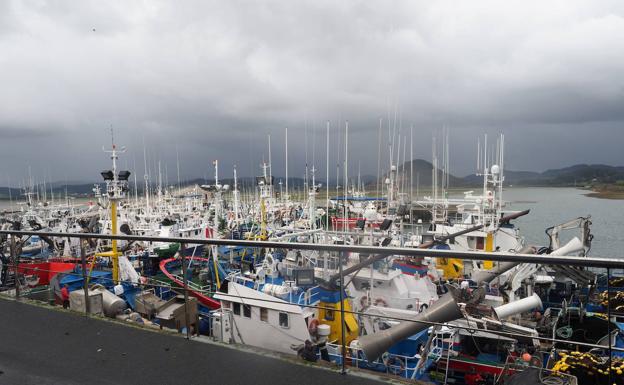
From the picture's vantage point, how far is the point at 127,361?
12.3 feet

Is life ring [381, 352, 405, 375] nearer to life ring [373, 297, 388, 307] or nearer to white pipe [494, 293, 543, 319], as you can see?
life ring [373, 297, 388, 307]

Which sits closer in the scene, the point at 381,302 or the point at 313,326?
the point at 313,326

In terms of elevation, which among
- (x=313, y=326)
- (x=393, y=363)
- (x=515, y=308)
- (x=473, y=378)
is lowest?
(x=473, y=378)

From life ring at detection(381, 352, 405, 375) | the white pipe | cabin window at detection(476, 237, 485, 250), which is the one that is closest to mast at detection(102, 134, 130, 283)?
life ring at detection(381, 352, 405, 375)

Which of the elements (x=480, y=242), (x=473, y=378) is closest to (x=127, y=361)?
(x=473, y=378)

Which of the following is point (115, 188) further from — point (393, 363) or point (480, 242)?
point (480, 242)

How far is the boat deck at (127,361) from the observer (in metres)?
3.37

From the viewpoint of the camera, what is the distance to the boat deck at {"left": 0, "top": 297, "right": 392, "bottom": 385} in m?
3.37

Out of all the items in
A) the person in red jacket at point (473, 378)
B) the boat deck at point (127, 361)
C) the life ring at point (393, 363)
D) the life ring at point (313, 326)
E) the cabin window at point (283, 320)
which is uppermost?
the boat deck at point (127, 361)

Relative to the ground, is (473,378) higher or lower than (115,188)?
lower

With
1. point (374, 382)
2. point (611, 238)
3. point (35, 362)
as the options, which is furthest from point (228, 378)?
point (611, 238)

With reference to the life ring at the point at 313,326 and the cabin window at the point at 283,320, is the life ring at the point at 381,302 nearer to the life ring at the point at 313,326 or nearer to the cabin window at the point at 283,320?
the life ring at the point at 313,326

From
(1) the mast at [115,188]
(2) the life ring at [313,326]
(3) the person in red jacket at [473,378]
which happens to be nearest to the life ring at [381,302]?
(3) the person in red jacket at [473,378]

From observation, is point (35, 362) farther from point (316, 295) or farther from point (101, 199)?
point (101, 199)
